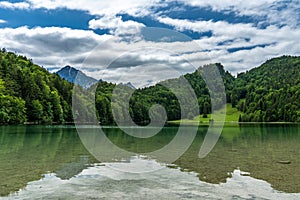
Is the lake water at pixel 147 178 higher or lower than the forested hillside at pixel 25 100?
lower

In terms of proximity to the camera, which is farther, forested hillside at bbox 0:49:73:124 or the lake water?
forested hillside at bbox 0:49:73:124

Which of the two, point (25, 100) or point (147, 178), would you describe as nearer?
point (147, 178)

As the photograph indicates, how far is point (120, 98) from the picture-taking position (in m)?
176

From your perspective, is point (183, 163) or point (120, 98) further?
point (120, 98)

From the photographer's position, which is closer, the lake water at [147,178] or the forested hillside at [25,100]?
the lake water at [147,178]

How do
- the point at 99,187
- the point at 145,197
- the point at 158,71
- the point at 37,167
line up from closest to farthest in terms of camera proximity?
the point at 145,197 → the point at 99,187 → the point at 37,167 → the point at 158,71

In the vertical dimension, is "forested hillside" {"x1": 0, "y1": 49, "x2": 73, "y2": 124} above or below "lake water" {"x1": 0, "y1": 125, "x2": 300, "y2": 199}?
above

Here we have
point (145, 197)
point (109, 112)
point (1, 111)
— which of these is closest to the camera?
point (145, 197)

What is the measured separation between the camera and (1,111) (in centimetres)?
9712

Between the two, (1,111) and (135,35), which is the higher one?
(135,35)

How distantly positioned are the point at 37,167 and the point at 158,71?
1808 inches

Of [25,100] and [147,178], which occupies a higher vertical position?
[25,100]

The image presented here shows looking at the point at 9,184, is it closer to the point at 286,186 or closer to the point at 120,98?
the point at 286,186

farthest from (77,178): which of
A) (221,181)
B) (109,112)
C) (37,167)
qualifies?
(109,112)
